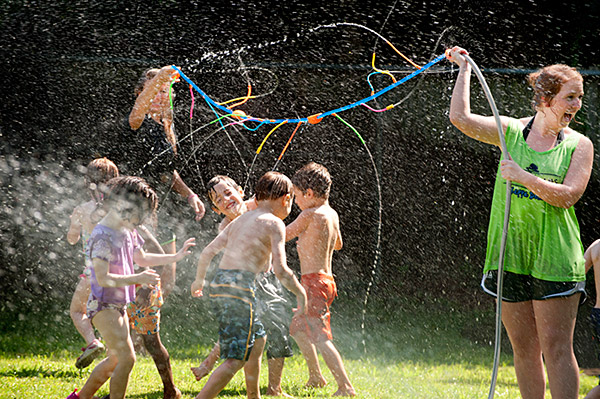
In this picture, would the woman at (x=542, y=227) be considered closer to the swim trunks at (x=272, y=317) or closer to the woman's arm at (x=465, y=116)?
the woman's arm at (x=465, y=116)

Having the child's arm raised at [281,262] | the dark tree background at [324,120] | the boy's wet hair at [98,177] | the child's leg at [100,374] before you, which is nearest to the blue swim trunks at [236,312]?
the child's arm raised at [281,262]

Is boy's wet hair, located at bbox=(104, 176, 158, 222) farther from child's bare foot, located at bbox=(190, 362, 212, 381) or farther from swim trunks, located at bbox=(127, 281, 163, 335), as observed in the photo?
child's bare foot, located at bbox=(190, 362, 212, 381)

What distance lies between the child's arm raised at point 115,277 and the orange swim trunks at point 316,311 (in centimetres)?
119

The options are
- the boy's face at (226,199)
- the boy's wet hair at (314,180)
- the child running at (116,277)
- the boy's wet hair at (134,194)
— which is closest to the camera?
the child running at (116,277)

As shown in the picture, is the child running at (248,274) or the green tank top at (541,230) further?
the child running at (248,274)

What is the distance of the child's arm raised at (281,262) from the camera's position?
124 inches

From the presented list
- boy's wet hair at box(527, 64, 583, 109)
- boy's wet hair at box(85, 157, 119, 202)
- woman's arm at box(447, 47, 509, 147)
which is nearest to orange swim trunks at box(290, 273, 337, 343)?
boy's wet hair at box(85, 157, 119, 202)

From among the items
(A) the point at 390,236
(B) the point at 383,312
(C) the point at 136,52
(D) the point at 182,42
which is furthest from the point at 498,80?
(C) the point at 136,52

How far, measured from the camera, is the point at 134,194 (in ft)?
10.6

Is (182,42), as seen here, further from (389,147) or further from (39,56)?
(389,147)

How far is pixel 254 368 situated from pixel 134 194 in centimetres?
100

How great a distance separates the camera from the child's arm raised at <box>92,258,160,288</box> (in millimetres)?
3043

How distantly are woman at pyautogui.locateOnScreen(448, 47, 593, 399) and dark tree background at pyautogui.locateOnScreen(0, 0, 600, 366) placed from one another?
3751mm

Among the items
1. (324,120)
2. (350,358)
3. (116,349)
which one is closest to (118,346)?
(116,349)
